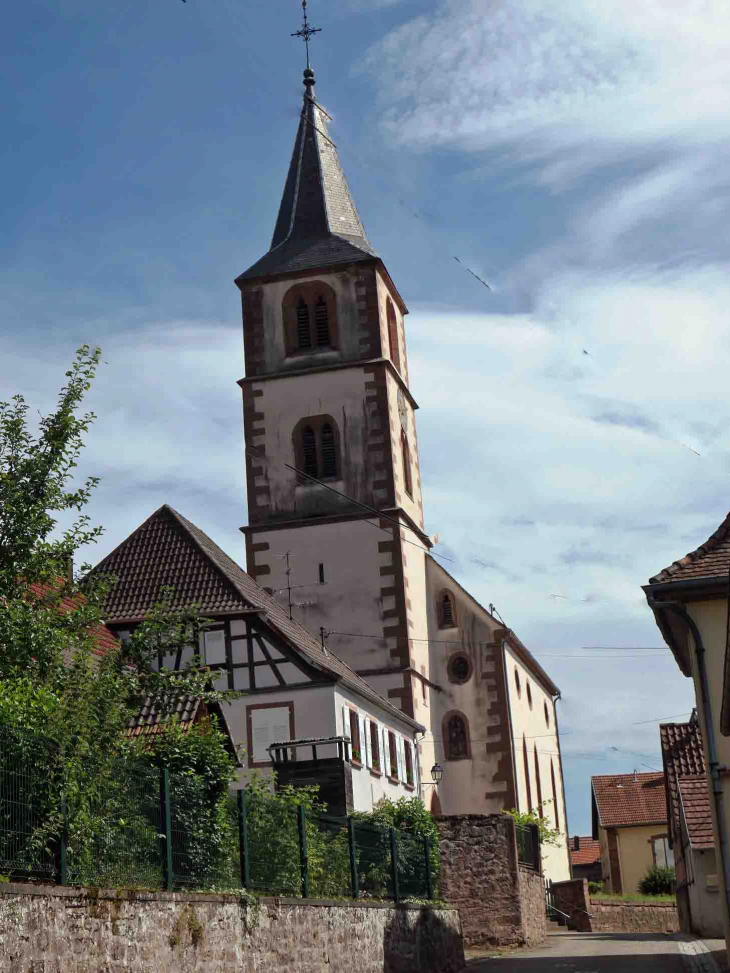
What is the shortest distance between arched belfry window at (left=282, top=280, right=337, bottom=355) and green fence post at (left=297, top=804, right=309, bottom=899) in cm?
2879

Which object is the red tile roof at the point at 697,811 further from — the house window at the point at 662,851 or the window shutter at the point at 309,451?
the house window at the point at 662,851

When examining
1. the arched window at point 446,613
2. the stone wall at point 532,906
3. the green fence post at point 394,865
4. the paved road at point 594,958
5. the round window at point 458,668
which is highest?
the arched window at point 446,613

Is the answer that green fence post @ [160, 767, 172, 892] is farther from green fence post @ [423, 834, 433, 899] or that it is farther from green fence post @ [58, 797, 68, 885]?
green fence post @ [423, 834, 433, 899]

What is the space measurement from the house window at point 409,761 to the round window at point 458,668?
5457 mm

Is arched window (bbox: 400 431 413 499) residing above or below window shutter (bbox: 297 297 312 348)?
below

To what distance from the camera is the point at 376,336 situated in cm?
4512

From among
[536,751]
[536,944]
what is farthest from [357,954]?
[536,751]

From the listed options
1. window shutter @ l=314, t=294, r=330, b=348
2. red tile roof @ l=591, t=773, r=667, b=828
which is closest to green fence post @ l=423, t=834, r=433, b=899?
window shutter @ l=314, t=294, r=330, b=348

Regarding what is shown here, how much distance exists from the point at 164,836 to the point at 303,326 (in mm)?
33459

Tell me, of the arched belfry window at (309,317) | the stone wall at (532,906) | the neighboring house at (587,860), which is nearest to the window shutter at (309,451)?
the arched belfry window at (309,317)

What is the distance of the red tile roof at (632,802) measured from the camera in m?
67.4

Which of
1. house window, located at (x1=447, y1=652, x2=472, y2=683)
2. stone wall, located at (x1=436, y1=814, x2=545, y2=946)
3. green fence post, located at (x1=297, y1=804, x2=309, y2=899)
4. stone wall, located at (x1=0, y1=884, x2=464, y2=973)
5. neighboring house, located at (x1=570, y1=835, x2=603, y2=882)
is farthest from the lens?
neighboring house, located at (x1=570, y1=835, x2=603, y2=882)

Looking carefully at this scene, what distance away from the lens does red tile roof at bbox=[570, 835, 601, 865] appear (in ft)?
259

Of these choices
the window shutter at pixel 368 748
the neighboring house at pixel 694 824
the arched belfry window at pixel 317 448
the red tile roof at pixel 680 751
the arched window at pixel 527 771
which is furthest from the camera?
the arched window at pixel 527 771
